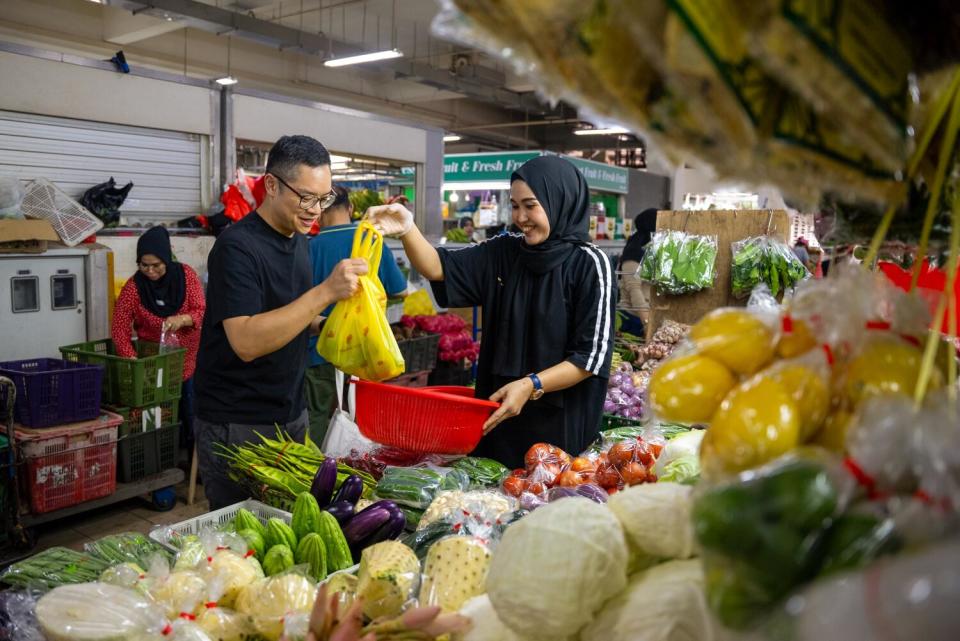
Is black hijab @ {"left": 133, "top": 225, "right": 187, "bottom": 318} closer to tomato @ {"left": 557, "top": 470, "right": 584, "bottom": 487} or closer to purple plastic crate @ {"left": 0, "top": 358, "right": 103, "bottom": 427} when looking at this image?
purple plastic crate @ {"left": 0, "top": 358, "right": 103, "bottom": 427}

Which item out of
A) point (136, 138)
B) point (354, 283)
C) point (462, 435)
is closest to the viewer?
point (462, 435)

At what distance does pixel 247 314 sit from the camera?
254 cm

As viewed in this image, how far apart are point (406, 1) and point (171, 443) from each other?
10.3 m

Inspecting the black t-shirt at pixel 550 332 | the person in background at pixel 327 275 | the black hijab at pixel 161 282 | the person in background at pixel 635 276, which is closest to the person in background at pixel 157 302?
the black hijab at pixel 161 282

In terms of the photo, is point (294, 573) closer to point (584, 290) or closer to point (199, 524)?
point (199, 524)

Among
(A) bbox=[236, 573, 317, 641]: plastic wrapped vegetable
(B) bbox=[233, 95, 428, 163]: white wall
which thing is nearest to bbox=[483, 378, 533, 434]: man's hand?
(A) bbox=[236, 573, 317, 641]: plastic wrapped vegetable

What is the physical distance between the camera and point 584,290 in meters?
2.90

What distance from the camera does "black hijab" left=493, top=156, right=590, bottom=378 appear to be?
2.90m

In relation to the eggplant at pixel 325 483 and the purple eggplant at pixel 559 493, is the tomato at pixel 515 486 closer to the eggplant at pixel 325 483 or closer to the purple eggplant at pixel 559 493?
the purple eggplant at pixel 559 493

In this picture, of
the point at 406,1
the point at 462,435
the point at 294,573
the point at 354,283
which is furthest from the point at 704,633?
the point at 406,1

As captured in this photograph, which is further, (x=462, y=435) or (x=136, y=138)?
(x=136, y=138)

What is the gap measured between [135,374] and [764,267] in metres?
4.14

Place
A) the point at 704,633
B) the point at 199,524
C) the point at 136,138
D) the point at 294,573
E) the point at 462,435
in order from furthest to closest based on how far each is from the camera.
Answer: the point at 136,138 → the point at 462,435 → the point at 199,524 → the point at 294,573 → the point at 704,633

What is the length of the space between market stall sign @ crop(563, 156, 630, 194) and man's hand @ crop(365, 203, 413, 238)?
822 cm
